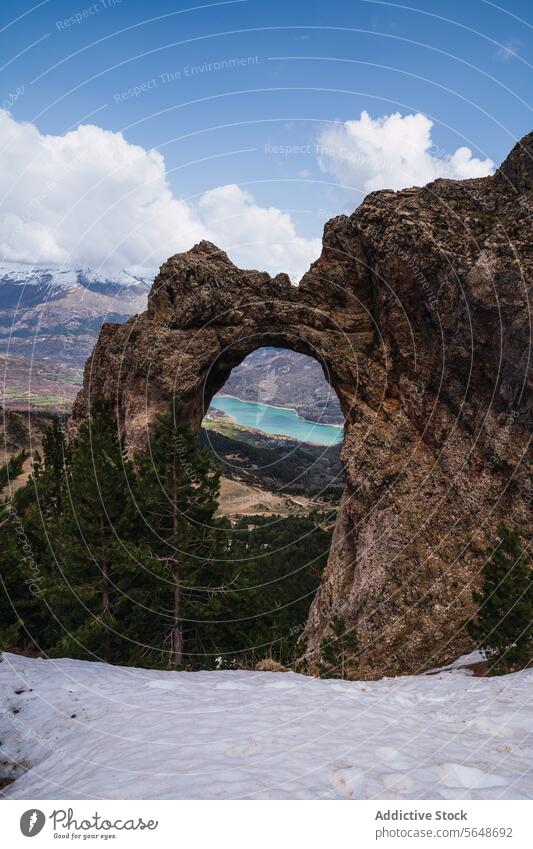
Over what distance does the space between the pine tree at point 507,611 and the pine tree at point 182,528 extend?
926 centimetres

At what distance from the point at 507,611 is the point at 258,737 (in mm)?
9466

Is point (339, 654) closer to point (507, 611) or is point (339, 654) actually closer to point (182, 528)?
point (507, 611)

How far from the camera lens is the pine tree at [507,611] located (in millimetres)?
11648

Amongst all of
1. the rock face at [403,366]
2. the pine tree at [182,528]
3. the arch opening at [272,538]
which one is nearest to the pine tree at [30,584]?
the pine tree at [182,528]

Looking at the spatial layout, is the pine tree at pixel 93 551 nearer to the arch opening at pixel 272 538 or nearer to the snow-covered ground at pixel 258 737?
the arch opening at pixel 272 538

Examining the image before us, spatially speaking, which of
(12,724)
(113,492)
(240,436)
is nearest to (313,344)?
(113,492)

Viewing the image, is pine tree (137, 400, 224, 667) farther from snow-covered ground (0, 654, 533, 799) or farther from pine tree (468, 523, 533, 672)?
pine tree (468, 523, 533, 672)

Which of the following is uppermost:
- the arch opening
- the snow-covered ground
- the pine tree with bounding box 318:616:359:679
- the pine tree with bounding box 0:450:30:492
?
the pine tree with bounding box 0:450:30:492

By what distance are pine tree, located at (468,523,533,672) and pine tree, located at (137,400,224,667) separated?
9.26 metres

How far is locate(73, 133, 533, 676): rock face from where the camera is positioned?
17938 mm

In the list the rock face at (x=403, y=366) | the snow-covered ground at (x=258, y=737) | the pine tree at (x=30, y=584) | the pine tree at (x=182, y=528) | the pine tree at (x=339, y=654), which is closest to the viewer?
the snow-covered ground at (x=258, y=737)

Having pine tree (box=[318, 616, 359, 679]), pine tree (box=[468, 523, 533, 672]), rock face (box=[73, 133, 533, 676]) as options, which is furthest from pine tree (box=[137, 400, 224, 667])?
pine tree (box=[468, 523, 533, 672])

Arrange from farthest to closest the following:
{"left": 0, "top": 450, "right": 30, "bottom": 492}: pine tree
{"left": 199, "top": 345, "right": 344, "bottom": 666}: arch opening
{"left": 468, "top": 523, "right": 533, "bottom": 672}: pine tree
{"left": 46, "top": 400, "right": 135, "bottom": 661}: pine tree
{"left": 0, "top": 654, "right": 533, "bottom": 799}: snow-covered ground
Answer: {"left": 199, "top": 345, "right": 344, "bottom": 666}: arch opening
{"left": 46, "top": 400, "right": 135, "bottom": 661}: pine tree
{"left": 468, "top": 523, "right": 533, "bottom": 672}: pine tree
{"left": 0, "top": 450, "right": 30, "bottom": 492}: pine tree
{"left": 0, "top": 654, "right": 533, "bottom": 799}: snow-covered ground

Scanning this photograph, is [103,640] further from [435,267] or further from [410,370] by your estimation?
[435,267]
